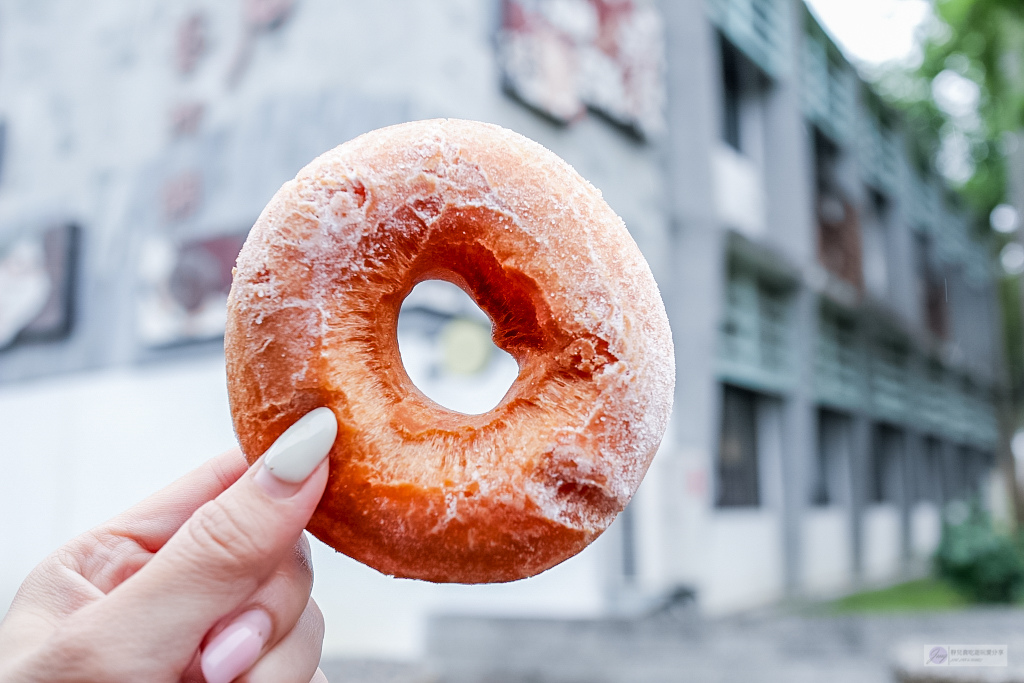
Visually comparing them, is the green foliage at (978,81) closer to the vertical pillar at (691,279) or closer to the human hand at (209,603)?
the vertical pillar at (691,279)

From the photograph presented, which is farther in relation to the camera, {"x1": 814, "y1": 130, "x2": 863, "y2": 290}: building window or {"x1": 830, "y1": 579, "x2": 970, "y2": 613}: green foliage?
{"x1": 814, "y1": 130, "x2": 863, "y2": 290}: building window

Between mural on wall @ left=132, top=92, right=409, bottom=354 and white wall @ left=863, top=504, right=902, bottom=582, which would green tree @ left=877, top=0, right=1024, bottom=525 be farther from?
mural on wall @ left=132, top=92, right=409, bottom=354

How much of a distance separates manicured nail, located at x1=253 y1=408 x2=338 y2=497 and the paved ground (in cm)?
426

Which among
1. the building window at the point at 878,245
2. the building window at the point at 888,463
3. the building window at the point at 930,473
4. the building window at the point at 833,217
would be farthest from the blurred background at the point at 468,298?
the building window at the point at 930,473

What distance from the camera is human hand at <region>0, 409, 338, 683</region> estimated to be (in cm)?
117

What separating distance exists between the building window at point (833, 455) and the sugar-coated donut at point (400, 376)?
1278 centimetres

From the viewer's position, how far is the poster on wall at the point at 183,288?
20.8 feet

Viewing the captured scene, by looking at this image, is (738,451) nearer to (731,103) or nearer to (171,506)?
(731,103)

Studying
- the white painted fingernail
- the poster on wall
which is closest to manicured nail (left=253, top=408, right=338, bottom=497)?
the white painted fingernail

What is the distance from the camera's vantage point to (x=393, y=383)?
1.45 metres

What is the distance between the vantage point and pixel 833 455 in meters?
13.6

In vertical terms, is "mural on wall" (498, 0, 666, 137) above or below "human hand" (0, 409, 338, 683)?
above

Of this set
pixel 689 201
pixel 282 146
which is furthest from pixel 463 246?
pixel 689 201

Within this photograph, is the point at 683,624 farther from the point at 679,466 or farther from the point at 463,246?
the point at 463,246
